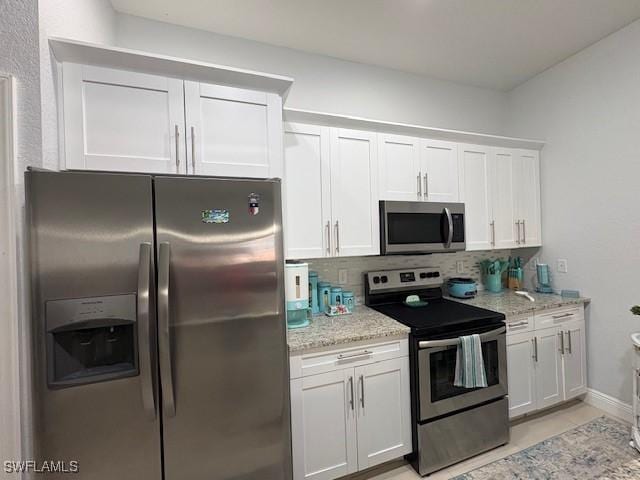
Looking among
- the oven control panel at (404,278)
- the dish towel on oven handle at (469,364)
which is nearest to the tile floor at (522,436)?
the dish towel on oven handle at (469,364)

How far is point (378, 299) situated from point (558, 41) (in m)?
2.55

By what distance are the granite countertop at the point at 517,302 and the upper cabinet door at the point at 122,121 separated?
242 cm

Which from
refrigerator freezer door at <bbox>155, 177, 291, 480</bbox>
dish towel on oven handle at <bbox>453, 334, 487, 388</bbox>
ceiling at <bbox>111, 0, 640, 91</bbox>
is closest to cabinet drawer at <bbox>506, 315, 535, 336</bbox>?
dish towel on oven handle at <bbox>453, 334, 487, 388</bbox>

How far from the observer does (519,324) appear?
7.35ft

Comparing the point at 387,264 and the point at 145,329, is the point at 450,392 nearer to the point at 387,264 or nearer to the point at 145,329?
the point at 387,264

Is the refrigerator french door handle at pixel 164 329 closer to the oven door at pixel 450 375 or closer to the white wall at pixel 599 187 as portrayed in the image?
the oven door at pixel 450 375

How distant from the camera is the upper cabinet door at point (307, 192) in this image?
1.96 metres

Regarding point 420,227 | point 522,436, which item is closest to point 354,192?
point 420,227

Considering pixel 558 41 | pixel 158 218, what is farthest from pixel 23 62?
pixel 558 41

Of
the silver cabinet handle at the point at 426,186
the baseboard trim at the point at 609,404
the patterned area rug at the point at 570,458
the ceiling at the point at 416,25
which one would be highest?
the ceiling at the point at 416,25

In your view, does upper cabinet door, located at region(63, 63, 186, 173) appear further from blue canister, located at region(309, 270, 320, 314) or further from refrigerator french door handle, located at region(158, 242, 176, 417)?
blue canister, located at region(309, 270, 320, 314)

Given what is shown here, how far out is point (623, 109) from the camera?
225 cm

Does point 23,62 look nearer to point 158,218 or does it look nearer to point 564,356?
point 158,218

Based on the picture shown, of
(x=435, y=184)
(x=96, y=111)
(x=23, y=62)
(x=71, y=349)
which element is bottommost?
(x=71, y=349)
